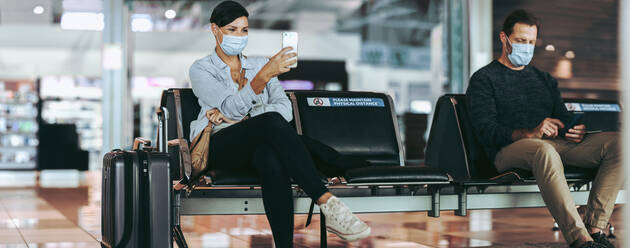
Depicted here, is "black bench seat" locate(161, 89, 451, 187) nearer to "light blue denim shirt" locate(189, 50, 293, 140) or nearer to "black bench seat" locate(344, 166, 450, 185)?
"light blue denim shirt" locate(189, 50, 293, 140)

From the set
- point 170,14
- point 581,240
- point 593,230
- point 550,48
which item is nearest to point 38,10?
point 170,14

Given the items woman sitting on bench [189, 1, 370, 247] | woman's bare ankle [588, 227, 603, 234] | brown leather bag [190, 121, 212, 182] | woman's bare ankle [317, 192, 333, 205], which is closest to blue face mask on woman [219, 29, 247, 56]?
woman sitting on bench [189, 1, 370, 247]

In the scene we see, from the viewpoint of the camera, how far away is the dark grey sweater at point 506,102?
323cm

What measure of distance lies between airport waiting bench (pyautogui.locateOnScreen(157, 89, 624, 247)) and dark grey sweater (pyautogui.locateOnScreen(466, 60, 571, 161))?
144 mm

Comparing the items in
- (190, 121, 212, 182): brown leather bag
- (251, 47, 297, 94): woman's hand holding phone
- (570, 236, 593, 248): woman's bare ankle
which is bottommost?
(570, 236, 593, 248): woman's bare ankle

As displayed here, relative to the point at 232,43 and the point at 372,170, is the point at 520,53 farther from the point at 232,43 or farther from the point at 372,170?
the point at 232,43

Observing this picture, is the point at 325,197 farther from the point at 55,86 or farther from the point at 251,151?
the point at 55,86

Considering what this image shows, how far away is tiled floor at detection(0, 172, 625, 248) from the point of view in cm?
391

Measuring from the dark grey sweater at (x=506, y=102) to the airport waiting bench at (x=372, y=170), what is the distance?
0.14 metres

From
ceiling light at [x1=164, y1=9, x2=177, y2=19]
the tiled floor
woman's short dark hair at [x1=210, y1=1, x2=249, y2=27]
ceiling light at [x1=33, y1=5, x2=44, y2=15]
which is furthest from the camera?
ceiling light at [x1=164, y1=9, x2=177, y2=19]

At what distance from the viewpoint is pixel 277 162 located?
2.66m

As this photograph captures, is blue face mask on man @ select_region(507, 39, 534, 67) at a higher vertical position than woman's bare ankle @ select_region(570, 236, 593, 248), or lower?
higher

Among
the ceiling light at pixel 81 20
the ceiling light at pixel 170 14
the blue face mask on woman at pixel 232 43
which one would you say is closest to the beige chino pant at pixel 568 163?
the blue face mask on woman at pixel 232 43

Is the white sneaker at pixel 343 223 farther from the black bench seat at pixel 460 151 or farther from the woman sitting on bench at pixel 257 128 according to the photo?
the black bench seat at pixel 460 151
